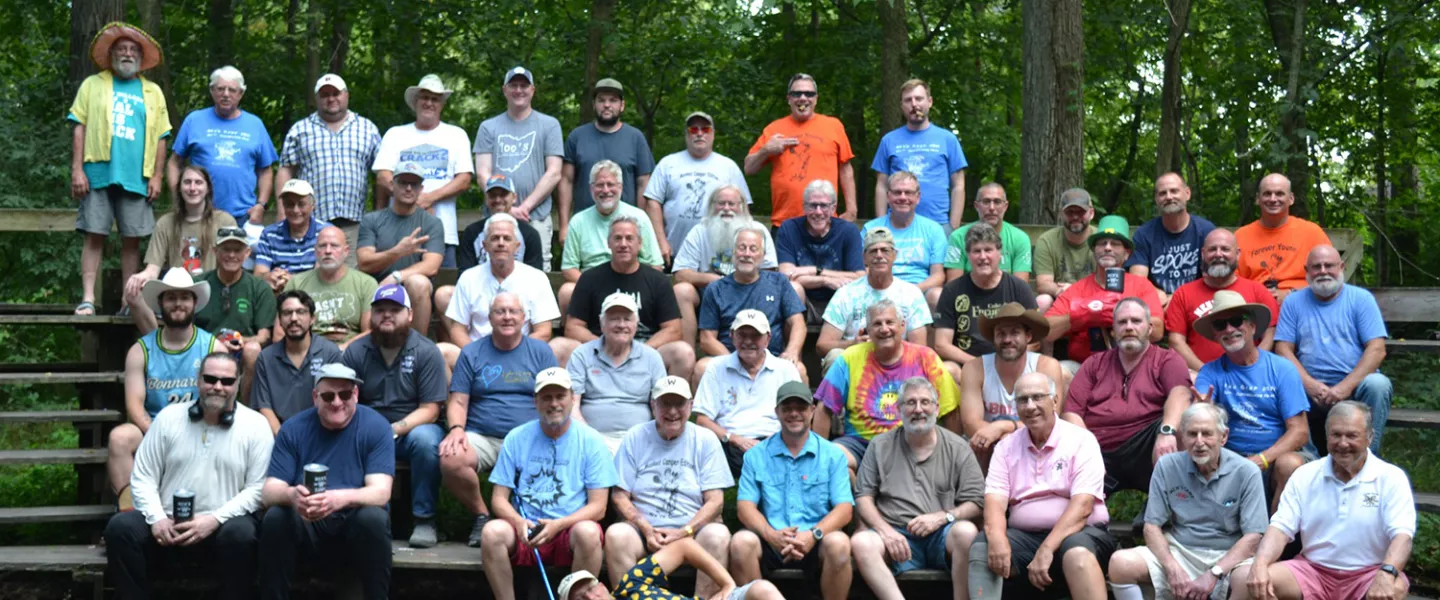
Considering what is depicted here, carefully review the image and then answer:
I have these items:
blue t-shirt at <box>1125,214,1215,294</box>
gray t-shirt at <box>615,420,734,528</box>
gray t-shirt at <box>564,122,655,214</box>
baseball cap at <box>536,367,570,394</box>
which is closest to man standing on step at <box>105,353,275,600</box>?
baseball cap at <box>536,367,570,394</box>

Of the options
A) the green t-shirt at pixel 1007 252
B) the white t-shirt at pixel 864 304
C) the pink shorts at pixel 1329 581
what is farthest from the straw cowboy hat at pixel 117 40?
the pink shorts at pixel 1329 581

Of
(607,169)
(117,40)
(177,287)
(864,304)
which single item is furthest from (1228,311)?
(117,40)

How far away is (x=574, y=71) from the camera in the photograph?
55.0ft

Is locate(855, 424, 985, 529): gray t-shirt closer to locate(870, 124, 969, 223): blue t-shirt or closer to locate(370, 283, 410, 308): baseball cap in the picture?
locate(370, 283, 410, 308): baseball cap

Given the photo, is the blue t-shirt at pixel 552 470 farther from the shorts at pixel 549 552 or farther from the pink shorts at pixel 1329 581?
the pink shorts at pixel 1329 581

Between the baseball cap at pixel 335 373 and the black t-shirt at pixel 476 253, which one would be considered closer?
the baseball cap at pixel 335 373

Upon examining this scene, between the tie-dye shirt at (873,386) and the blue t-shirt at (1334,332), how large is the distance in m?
2.04

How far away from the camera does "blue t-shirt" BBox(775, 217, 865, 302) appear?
948 centimetres

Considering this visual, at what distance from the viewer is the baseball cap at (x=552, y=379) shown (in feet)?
24.3

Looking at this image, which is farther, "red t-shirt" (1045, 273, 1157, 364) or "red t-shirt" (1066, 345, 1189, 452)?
"red t-shirt" (1045, 273, 1157, 364)

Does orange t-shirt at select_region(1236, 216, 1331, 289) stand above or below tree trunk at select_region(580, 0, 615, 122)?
below

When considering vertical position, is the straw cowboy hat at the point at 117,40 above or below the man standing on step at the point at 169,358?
above

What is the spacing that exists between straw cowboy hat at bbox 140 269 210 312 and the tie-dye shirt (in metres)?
3.54

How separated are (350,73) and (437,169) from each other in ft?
27.0
